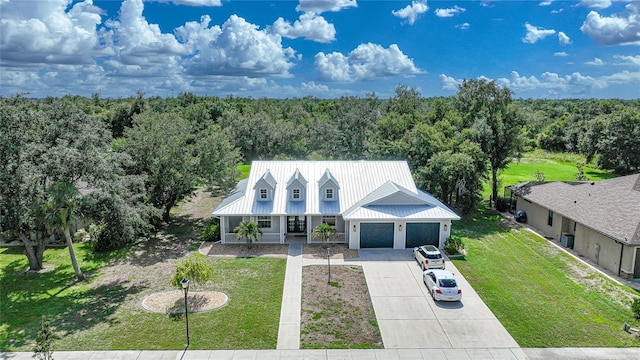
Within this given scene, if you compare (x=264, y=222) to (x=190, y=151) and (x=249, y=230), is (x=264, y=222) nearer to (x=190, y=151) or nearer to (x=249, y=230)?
(x=249, y=230)

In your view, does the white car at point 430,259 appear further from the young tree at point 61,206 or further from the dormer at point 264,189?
the young tree at point 61,206

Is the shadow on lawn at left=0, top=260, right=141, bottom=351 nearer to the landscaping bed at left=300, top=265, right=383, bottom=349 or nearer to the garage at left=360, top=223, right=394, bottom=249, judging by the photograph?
the landscaping bed at left=300, top=265, right=383, bottom=349

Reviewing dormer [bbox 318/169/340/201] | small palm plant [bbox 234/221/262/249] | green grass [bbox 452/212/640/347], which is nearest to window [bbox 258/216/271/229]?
small palm plant [bbox 234/221/262/249]

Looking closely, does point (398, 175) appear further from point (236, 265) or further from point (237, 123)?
Answer: point (237, 123)

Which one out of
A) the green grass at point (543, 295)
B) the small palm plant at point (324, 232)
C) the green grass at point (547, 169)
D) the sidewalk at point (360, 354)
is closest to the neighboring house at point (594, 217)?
the green grass at point (543, 295)

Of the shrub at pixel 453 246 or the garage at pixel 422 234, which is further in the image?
the garage at pixel 422 234
